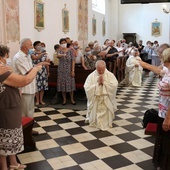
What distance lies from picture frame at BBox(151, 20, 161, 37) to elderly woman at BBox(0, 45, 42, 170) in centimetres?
1818

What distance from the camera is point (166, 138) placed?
137 inches

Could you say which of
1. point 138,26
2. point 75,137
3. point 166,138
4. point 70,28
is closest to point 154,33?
point 138,26

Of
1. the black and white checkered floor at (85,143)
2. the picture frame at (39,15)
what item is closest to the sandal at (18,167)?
the black and white checkered floor at (85,143)

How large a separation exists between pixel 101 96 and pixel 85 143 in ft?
4.09

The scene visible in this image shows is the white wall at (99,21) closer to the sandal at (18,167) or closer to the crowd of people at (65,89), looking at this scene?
the crowd of people at (65,89)

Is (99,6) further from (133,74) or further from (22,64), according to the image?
(22,64)

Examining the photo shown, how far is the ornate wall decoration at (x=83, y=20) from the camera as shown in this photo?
41.2 feet

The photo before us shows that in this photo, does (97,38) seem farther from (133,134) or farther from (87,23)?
(133,134)

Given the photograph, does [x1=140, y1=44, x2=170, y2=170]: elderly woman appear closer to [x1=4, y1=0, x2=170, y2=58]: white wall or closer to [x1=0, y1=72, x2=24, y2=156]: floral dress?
[x1=0, y1=72, x2=24, y2=156]: floral dress

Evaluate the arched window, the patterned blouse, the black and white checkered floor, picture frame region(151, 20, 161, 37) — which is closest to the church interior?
the black and white checkered floor

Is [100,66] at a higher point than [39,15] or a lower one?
lower

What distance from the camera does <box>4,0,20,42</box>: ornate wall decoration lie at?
23.0ft

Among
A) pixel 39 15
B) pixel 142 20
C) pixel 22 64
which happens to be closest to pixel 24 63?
pixel 22 64

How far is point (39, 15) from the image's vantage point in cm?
A: 907
